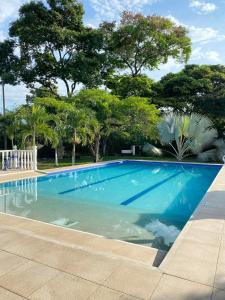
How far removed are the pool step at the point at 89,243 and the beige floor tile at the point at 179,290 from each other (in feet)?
1.62

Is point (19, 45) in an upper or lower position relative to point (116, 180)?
upper

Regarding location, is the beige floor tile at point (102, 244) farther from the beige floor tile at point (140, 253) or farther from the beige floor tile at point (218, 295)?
the beige floor tile at point (218, 295)

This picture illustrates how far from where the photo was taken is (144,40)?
2248 cm

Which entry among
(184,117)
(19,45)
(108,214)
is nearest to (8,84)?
(19,45)

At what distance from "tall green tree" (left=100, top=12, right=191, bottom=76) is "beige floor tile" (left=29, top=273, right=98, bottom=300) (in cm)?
2176

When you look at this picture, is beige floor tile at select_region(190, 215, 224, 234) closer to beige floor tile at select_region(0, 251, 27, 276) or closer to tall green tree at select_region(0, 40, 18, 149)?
beige floor tile at select_region(0, 251, 27, 276)

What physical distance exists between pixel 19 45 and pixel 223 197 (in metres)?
20.2

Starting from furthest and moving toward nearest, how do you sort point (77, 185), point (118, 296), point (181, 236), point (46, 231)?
point (77, 185) < point (46, 231) < point (181, 236) < point (118, 296)

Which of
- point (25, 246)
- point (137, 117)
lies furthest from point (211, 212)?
point (137, 117)

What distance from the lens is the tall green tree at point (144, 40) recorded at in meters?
21.7

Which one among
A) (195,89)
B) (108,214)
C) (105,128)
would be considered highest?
(195,89)

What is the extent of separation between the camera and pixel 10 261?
10.4 ft

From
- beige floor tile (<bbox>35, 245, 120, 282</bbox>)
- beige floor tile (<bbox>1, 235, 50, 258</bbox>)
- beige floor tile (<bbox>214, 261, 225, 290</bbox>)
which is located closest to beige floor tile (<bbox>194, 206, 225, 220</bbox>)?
beige floor tile (<bbox>214, 261, 225, 290</bbox>)

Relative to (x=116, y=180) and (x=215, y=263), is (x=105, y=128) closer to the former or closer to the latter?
(x=116, y=180)
